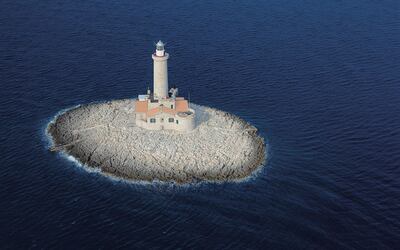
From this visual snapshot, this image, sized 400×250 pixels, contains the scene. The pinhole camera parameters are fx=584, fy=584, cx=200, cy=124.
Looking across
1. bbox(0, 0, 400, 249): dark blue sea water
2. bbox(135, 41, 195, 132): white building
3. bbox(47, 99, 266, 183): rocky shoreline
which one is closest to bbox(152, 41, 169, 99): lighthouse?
bbox(135, 41, 195, 132): white building

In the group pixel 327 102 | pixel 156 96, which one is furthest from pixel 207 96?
pixel 327 102

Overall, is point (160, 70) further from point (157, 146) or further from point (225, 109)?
point (225, 109)

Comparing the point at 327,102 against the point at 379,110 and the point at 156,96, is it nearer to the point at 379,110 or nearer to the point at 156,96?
the point at 379,110

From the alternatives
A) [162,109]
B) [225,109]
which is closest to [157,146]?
[162,109]

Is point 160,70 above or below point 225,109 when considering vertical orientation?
above

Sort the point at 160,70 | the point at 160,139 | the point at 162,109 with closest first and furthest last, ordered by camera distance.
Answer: the point at 160,139
the point at 162,109
the point at 160,70
